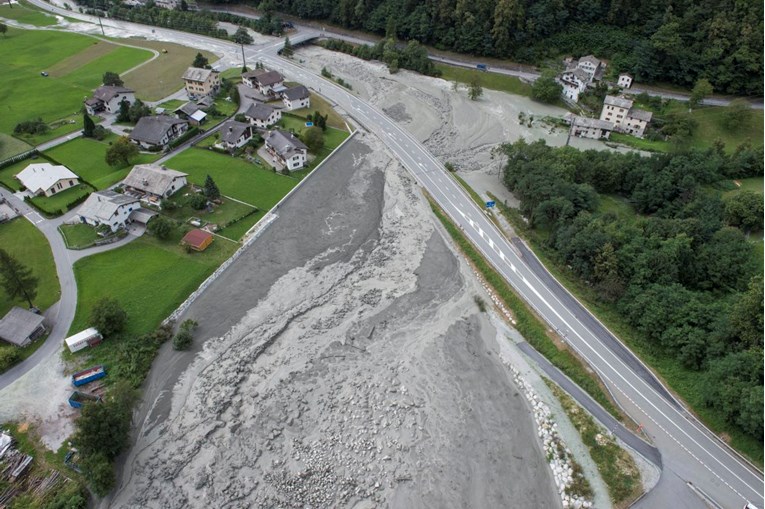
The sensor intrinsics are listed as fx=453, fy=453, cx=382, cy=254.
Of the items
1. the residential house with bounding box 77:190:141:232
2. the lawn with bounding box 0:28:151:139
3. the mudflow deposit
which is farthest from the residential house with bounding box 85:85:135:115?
the mudflow deposit

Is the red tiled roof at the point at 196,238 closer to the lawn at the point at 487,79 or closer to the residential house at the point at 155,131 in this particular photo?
the residential house at the point at 155,131

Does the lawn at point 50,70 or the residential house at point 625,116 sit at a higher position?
the residential house at point 625,116

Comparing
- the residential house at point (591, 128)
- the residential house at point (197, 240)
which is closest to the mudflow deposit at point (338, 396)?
the residential house at point (197, 240)

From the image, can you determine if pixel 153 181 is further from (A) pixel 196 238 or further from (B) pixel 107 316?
(B) pixel 107 316

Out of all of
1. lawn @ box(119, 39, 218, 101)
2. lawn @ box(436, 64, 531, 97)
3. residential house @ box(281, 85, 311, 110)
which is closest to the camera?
residential house @ box(281, 85, 311, 110)

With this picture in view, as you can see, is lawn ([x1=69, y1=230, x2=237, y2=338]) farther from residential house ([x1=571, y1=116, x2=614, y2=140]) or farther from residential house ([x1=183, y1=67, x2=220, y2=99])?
residential house ([x1=571, y1=116, x2=614, y2=140])

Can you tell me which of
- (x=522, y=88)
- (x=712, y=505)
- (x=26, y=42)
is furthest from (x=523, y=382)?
(x=26, y=42)
